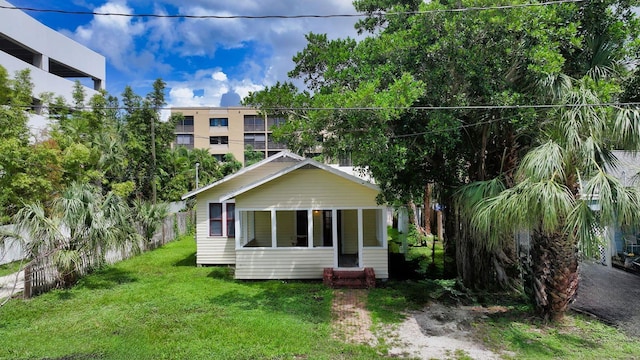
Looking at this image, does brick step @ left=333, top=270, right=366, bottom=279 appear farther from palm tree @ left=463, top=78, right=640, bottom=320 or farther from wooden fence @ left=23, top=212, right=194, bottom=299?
wooden fence @ left=23, top=212, right=194, bottom=299

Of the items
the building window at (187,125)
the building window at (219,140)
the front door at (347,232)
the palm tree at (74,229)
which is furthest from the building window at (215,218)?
the building window at (187,125)

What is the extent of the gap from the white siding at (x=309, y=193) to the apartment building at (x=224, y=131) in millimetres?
37045

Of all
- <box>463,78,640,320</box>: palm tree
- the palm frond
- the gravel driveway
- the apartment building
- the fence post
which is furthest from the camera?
the apartment building

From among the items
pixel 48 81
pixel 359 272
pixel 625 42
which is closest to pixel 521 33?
pixel 625 42

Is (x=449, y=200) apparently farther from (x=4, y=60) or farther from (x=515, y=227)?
(x=4, y=60)

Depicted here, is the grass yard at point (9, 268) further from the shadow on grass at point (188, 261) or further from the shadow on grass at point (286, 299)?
the shadow on grass at point (286, 299)

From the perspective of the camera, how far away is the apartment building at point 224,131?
4856 centimetres

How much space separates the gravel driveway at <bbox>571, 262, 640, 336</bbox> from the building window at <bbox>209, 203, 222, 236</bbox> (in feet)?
37.7

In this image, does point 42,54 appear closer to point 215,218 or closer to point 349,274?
point 215,218

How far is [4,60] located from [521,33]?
23.8 metres

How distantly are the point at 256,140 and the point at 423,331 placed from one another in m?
44.0

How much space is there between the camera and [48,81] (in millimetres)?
23375

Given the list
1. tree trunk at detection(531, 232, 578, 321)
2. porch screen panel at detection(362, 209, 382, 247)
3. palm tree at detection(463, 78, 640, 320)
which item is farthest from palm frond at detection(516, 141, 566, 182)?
porch screen panel at detection(362, 209, 382, 247)

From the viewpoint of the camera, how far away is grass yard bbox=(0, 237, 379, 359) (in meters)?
6.68
